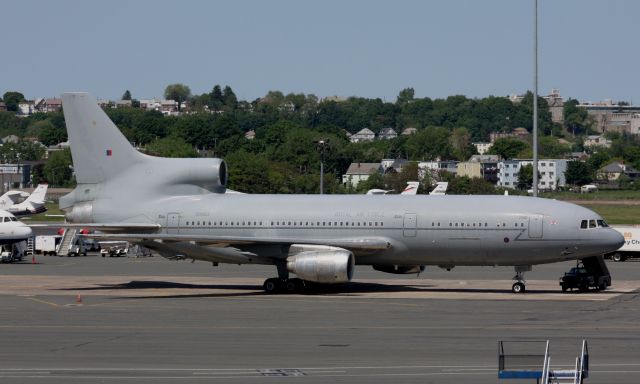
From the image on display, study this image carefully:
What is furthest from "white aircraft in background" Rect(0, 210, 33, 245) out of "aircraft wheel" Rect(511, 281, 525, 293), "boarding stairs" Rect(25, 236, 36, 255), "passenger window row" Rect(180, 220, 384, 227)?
"aircraft wheel" Rect(511, 281, 525, 293)

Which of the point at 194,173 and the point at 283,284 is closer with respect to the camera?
the point at 283,284

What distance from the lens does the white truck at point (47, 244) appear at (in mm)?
90375

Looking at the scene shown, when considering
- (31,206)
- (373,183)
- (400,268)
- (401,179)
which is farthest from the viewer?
(373,183)

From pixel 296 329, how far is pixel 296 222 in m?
15.5

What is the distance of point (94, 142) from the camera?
184 feet

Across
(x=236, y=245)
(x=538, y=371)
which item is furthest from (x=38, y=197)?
(x=538, y=371)

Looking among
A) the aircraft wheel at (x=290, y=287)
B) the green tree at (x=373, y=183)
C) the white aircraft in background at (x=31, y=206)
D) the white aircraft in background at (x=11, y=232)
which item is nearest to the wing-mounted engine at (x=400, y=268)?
the aircraft wheel at (x=290, y=287)

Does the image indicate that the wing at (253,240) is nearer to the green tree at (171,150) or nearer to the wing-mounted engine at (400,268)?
the wing-mounted engine at (400,268)

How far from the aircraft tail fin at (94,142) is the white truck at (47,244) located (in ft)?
116

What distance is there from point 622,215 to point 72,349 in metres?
110

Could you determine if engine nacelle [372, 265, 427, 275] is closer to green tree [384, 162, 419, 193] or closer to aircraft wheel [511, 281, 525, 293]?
aircraft wheel [511, 281, 525, 293]

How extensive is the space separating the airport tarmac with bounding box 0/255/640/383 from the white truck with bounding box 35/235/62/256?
2799 cm

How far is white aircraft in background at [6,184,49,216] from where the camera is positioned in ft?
359

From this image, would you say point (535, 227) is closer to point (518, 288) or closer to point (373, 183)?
point (518, 288)
